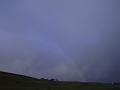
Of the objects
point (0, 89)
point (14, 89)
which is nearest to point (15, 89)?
point (14, 89)

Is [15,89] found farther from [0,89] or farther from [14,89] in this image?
[0,89]

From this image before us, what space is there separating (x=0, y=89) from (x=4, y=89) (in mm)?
1322

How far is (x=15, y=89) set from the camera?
7694cm

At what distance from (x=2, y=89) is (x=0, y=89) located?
0.65m

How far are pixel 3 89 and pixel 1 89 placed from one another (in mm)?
742

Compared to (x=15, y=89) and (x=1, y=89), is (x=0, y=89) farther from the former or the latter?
(x=15, y=89)

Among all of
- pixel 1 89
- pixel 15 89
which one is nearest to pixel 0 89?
pixel 1 89

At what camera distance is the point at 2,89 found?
244 ft

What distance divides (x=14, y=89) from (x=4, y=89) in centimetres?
375

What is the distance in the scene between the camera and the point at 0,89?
74375 mm

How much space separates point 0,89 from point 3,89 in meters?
1.00

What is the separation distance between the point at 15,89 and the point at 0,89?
17.1ft

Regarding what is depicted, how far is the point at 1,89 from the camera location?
2936 inches
